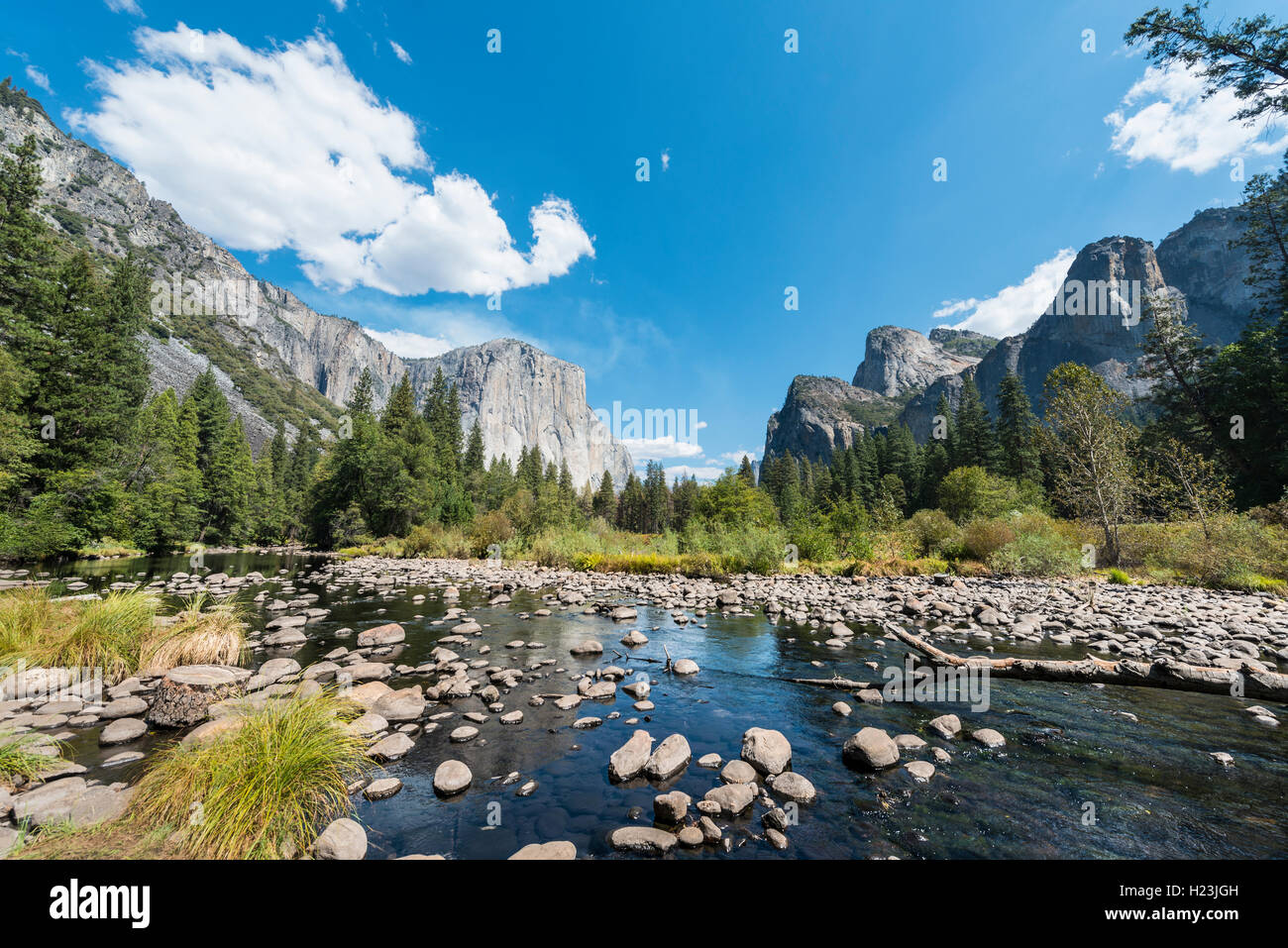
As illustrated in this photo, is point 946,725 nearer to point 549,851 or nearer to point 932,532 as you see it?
point 549,851

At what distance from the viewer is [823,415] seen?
164 m

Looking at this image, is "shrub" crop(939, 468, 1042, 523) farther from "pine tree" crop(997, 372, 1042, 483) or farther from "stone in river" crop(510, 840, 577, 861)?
"stone in river" crop(510, 840, 577, 861)

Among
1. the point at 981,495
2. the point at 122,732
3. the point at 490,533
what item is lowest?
the point at 122,732

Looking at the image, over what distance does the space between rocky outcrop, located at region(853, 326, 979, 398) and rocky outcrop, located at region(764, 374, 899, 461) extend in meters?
7.64

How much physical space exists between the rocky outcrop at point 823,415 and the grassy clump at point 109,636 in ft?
486

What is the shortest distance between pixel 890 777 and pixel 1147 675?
229 inches

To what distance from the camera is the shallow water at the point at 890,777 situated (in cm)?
369

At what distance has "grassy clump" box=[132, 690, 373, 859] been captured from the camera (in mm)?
3066

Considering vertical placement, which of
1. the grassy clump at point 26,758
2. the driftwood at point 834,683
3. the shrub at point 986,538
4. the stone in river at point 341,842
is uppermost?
the shrub at point 986,538

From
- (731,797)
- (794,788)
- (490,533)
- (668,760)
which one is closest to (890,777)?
(794,788)

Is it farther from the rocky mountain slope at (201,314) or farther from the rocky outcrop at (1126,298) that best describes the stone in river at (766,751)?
the rocky outcrop at (1126,298)

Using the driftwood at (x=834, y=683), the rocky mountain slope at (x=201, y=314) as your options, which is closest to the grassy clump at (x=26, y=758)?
the driftwood at (x=834, y=683)

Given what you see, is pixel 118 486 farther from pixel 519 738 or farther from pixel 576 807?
pixel 576 807
